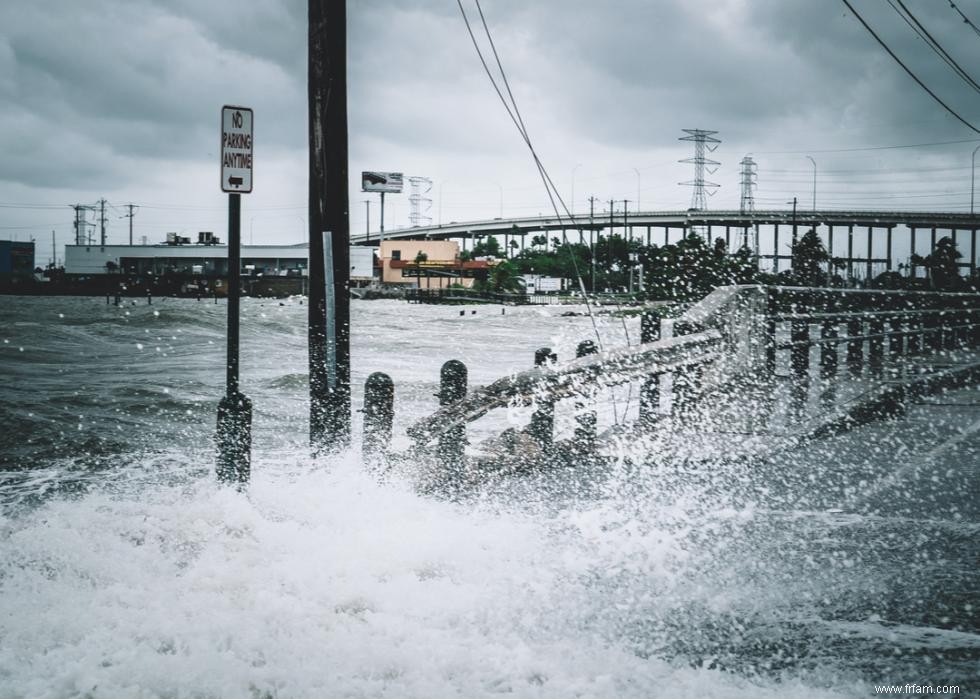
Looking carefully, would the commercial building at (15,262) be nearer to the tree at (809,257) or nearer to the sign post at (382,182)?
the sign post at (382,182)

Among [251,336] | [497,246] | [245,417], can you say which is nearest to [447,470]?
[245,417]

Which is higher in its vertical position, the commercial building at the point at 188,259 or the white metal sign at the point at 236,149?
the commercial building at the point at 188,259

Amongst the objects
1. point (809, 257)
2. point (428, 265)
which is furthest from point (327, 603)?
point (428, 265)

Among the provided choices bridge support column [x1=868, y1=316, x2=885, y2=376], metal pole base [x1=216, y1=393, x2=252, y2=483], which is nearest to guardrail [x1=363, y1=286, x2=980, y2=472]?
metal pole base [x1=216, y1=393, x2=252, y2=483]

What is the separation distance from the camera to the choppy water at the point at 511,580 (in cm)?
309

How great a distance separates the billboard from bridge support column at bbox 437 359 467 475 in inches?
6123

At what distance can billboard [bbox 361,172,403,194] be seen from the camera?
521 ft

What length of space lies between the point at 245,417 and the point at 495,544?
2614mm

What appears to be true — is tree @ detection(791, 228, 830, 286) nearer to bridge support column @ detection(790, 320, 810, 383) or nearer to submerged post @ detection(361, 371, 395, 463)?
bridge support column @ detection(790, 320, 810, 383)

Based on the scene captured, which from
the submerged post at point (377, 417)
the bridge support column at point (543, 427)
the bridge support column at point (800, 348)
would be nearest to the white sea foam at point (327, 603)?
the submerged post at point (377, 417)

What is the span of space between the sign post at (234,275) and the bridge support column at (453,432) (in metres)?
1.60

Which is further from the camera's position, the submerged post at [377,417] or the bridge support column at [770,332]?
the bridge support column at [770,332]

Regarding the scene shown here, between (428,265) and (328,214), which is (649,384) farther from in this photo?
(428,265)

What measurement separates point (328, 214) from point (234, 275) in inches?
38.3
